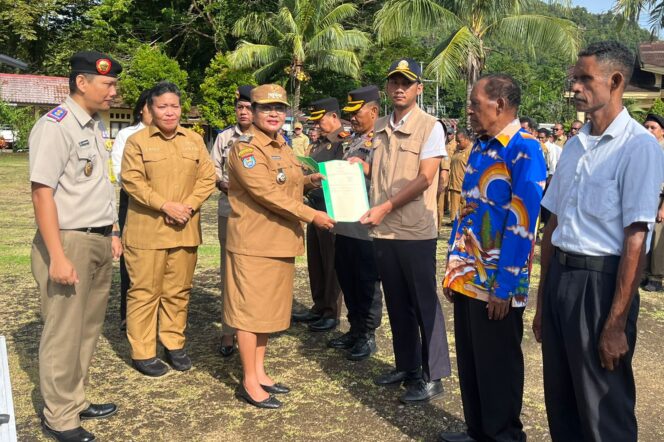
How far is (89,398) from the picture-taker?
3896 millimetres

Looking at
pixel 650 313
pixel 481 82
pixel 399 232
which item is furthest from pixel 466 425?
pixel 650 313

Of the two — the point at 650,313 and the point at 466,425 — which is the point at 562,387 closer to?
the point at 466,425

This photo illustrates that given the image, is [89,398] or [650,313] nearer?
[89,398]

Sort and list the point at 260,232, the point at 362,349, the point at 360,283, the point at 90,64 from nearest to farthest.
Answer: the point at 90,64 < the point at 260,232 < the point at 362,349 < the point at 360,283

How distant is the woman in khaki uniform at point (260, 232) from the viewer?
3.73 m

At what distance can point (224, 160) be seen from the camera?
503 cm

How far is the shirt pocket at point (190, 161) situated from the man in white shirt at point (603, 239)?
2.64 meters

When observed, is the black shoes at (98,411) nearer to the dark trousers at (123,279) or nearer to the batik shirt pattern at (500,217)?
the dark trousers at (123,279)

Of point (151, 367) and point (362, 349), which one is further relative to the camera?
point (362, 349)

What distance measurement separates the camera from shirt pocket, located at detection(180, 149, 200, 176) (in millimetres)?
4344

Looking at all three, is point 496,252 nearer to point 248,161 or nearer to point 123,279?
point 248,161

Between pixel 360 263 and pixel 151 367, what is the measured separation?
1.71 m

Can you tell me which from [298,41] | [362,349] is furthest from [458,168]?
[298,41]

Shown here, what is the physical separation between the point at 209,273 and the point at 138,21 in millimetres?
25325
